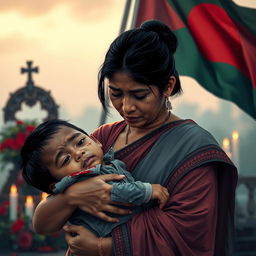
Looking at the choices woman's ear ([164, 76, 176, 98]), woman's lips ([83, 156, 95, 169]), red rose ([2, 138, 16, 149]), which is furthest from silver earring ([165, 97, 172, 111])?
red rose ([2, 138, 16, 149])

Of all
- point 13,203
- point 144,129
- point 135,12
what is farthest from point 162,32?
point 13,203

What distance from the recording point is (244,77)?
6.18m

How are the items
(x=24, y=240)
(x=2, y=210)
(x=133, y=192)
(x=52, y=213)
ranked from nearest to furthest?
(x=133, y=192) < (x=52, y=213) < (x=24, y=240) < (x=2, y=210)

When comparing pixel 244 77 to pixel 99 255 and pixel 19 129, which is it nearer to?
pixel 99 255

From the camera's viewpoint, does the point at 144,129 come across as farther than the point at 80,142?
Yes

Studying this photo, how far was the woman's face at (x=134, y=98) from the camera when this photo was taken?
129 inches

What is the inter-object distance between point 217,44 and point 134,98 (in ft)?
10.2

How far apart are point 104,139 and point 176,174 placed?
0.60 meters

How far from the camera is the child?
3.34 metres

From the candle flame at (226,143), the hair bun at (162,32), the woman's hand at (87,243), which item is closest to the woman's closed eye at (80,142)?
the woman's hand at (87,243)

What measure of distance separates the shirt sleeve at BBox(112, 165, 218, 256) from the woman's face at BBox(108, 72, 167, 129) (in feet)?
1.17

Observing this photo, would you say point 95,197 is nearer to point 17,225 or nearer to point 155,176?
point 155,176

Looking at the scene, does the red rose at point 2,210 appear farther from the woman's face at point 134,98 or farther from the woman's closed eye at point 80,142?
the woman's face at point 134,98

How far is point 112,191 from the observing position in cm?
327
